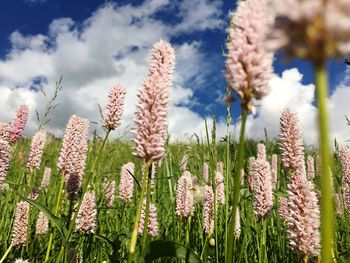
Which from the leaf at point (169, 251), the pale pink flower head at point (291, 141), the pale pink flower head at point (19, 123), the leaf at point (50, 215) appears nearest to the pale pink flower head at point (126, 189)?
the pale pink flower head at point (19, 123)

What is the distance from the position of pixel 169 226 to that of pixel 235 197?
4.31 meters

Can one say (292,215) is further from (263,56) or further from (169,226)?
(169,226)

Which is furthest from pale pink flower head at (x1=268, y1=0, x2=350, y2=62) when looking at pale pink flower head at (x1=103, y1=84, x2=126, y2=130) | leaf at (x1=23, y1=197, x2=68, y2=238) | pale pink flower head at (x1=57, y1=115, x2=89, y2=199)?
pale pink flower head at (x1=57, y1=115, x2=89, y2=199)

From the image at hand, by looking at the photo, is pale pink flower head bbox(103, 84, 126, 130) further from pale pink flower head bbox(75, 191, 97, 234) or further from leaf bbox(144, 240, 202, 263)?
leaf bbox(144, 240, 202, 263)

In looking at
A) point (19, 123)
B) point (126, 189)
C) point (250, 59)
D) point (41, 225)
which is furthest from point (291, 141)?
point (19, 123)

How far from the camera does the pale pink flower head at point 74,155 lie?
4047mm

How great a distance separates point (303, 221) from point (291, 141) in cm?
153

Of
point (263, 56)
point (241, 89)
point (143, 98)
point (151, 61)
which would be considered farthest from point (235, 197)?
point (151, 61)

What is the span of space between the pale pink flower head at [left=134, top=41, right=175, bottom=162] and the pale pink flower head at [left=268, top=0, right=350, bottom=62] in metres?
1.13

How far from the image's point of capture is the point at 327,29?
976mm

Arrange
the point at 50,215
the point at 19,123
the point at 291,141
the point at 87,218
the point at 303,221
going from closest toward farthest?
the point at 303,221 < the point at 50,215 < the point at 291,141 < the point at 87,218 < the point at 19,123

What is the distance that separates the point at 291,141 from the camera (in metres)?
3.90

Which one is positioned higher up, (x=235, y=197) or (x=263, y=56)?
(x=263, y=56)

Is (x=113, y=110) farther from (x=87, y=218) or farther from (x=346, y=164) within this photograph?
(x=346, y=164)
